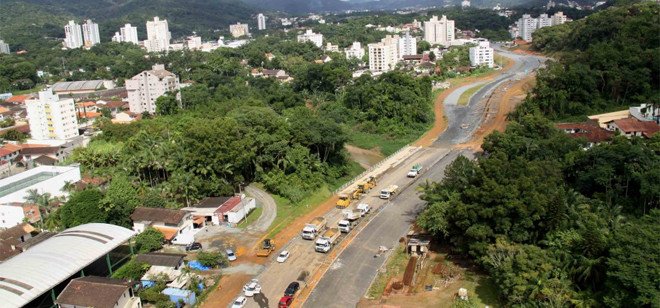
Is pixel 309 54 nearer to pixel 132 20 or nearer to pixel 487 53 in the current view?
pixel 487 53

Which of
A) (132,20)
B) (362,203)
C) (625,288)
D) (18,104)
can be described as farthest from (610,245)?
(132,20)

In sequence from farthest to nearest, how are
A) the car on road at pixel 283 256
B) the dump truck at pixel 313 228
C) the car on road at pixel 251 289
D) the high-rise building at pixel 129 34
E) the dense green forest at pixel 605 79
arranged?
the high-rise building at pixel 129 34
the dense green forest at pixel 605 79
the dump truck at pixel 313 228
the car on road at pixel 283 256
the car on road at pixel 251 289

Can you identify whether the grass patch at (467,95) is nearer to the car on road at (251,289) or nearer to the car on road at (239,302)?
the car on road at (251,289)

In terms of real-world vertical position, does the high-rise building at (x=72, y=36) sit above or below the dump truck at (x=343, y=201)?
above

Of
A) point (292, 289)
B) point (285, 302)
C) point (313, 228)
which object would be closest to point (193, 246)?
point (313, 228)

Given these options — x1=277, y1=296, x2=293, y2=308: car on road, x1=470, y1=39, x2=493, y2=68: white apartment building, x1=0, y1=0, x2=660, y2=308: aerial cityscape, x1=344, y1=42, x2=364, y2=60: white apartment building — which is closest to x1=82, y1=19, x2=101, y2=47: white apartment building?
x1=344, y1=42, x2=364, y2=60: white apartment building

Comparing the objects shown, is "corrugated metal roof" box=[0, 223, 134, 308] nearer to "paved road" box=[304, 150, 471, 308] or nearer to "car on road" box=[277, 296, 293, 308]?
"car on road" box=[277, 296, 293, 308]

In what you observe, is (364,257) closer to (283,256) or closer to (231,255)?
(283,256)

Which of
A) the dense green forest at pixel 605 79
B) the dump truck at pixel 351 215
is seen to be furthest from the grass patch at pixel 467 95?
the dump truck at pixel 351 215
